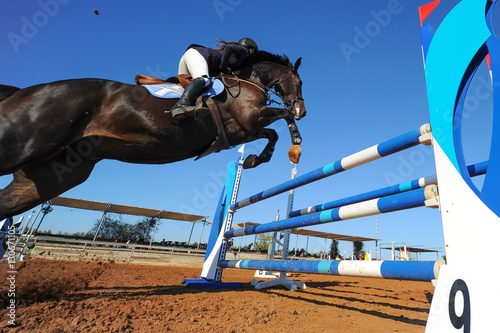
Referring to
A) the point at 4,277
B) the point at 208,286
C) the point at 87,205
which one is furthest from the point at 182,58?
the point at 87,205

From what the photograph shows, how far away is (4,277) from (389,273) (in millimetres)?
3883

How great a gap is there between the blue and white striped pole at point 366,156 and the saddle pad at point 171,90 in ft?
3.63

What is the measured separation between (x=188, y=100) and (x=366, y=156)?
52.5 inches

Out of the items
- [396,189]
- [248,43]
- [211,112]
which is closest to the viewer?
[396,189]

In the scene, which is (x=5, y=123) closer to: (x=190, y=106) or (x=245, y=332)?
(x=190, y=106)

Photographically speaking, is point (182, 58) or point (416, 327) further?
point (182, 58)

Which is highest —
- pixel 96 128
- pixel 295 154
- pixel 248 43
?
pixel 248 43

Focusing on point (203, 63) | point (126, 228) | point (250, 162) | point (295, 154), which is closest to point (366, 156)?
point (295, 154)

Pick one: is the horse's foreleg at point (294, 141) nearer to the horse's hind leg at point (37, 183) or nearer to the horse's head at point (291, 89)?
the horse's head at point (291, 89)

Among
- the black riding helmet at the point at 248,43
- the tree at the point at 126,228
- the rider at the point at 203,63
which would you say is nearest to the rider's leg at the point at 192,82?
the rider at the point at 203,63

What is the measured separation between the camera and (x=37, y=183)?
2.22m

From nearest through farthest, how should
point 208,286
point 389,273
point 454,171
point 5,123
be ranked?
point 454,171 → point 389,273 → point 5,123 → point 208,286

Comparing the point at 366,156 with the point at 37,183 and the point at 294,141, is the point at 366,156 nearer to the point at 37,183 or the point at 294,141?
the point at 294,141

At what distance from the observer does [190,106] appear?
190 centimetres
